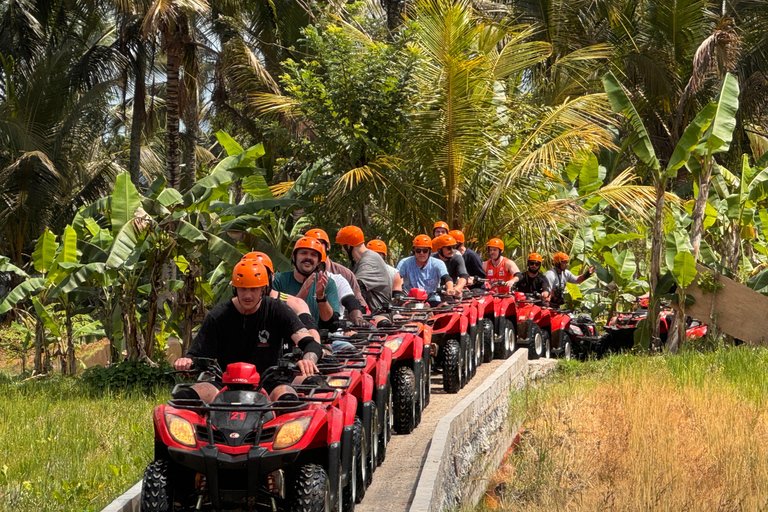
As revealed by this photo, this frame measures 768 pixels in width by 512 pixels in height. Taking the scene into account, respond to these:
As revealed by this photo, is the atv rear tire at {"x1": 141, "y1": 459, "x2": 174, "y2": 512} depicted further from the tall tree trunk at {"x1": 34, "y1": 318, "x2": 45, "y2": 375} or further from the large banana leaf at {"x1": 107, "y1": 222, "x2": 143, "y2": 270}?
the tall tree trunk at {"x1": 34, "y1": 318, "x2": 45, "y2": 375}

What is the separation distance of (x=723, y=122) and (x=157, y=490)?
12004 millimetres

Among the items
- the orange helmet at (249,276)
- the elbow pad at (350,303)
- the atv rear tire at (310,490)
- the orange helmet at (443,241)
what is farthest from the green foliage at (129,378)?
the atv rear tire at (310,490)

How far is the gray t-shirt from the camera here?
1155 cm

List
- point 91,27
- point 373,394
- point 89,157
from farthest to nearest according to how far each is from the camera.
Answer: point 89,157, point 91,27, point 373,394

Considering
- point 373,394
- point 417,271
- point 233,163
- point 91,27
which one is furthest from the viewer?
point 91,27

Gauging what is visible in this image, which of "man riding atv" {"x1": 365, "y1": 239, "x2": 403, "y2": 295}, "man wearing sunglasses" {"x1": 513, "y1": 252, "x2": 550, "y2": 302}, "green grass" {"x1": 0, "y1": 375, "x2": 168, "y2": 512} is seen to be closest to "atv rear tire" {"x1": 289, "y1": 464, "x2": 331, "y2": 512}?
"green grass" {"x1": 0, "y1": 375, "x2": 168, "y2": 512}

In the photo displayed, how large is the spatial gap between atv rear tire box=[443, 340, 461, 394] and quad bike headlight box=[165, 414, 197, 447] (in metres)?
5.96

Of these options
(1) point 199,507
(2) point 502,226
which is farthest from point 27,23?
(1) point 199,507

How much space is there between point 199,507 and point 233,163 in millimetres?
9039

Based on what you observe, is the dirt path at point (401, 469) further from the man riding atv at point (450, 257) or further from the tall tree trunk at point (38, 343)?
the tall tree trunk at point (38, 343)

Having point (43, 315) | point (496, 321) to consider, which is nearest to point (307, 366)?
point (496, 321)

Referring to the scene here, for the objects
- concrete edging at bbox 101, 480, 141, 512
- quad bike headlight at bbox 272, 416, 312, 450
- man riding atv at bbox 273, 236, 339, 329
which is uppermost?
man riding atv at bbox 273, 236, 339, 329

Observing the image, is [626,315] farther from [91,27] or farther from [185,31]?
[91,27]

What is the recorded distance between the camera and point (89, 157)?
1332 inches
